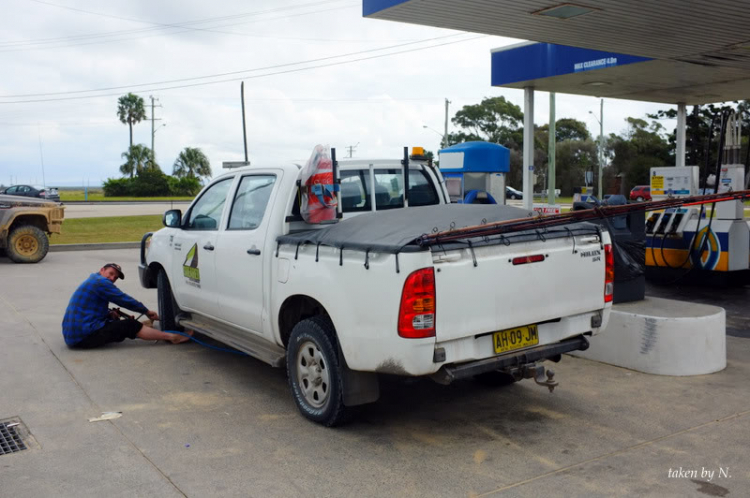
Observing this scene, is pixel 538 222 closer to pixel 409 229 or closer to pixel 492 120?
pixel 409 229

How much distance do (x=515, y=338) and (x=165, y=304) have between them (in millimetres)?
4407

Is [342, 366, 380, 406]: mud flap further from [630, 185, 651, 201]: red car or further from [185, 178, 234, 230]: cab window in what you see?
[630, 185, 651, 201]: red car

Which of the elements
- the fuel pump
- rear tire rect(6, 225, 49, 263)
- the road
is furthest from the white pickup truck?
the road

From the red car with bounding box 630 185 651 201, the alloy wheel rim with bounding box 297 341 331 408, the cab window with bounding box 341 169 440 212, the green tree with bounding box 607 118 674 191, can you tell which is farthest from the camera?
the green tree with bounding box 607 118 674 191

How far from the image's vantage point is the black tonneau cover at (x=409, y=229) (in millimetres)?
4473

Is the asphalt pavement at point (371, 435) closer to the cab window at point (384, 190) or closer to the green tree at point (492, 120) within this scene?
the cab window at point (384, 190)

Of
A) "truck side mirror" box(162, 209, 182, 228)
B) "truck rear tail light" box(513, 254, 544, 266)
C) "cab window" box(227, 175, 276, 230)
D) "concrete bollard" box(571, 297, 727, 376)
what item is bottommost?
"concrete bollard" box(571, 297, 727, 376)

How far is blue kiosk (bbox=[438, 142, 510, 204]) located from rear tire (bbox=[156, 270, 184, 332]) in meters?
6.14

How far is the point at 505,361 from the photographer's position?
15.5 feet

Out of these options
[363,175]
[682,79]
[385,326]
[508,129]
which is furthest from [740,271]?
[508,129]

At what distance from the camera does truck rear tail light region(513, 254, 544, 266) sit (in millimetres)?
4688

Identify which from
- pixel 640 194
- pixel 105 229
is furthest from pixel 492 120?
pixel 105 229

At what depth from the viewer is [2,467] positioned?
446 centimetres

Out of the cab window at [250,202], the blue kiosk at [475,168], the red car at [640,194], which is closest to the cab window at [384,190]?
the cab window at [250,202]
